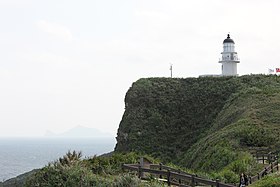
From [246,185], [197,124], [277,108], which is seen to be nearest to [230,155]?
[246,185]

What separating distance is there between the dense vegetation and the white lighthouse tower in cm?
901

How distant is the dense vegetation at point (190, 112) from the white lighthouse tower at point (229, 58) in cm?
901

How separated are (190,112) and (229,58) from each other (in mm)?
16671

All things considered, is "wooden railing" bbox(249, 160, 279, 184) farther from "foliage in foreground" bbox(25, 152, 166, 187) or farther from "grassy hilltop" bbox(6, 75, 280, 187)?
"foliage in foreground" bbox(25, 152, 166, 187)

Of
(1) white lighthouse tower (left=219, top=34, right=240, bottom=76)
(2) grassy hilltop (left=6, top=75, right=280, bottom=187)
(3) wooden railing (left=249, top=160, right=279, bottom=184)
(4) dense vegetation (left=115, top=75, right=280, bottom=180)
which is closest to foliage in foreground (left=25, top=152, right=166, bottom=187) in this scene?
(2) grassy hilltop (left=6, top=75, right=280, bottom=187)

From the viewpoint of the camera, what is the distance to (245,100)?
50.5m

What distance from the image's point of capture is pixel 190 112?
5988 centimetres

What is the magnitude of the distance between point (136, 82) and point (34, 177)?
44500mm

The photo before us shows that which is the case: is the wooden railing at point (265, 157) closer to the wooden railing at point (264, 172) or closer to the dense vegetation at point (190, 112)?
the wooden railing at point (264, 172)

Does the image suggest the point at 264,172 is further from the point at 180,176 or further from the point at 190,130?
the point at 190,130

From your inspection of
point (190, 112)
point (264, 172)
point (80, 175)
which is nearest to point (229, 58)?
point (190, 112)

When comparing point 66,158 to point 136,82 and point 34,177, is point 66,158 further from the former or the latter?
point 136,82

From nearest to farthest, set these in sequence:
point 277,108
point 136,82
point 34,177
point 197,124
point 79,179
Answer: point 79,179 < point 34,177 < point 277,108 < point 197,124 < point 136,82

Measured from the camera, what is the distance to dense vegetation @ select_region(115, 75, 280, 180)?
42125 millimetres
